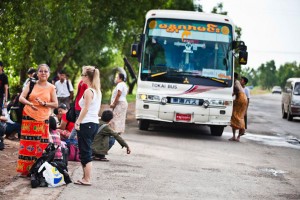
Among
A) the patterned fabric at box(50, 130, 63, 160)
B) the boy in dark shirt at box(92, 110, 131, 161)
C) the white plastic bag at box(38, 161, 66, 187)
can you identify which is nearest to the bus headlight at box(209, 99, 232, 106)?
the boy in dark shirt at box(92, 110, 131, 161)

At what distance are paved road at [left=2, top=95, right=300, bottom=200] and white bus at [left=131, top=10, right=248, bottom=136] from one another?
781mm

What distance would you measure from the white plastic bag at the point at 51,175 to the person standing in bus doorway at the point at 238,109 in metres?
9.50

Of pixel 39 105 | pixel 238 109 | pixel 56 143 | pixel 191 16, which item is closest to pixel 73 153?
pixel 56 143

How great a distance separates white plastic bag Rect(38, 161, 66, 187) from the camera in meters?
8.19

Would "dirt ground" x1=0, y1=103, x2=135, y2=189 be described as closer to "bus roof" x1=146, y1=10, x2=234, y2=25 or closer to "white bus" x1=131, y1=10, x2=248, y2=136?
"white bus" x1=131, y1=10, x2=248, y2=136

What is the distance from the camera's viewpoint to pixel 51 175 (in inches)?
324

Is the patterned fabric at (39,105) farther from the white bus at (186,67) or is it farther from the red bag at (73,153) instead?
the white bus at (186,67)

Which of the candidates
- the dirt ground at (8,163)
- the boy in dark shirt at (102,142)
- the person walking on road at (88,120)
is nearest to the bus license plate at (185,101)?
the dirt ground at (8,163)

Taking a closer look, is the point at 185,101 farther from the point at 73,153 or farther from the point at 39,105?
the point at 39,105

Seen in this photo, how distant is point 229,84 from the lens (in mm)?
16766

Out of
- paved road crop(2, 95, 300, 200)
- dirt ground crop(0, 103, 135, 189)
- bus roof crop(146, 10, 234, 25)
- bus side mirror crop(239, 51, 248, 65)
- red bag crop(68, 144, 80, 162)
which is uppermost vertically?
bus roof crop(146, 10, 234, 25)

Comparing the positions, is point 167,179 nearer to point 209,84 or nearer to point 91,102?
point 91,102

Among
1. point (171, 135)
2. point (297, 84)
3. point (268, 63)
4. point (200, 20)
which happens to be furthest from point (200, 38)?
point (268, 63)

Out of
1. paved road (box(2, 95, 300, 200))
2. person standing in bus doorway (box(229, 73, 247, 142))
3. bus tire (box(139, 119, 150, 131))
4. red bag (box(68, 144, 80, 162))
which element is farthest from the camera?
bus tire (box(139, 119, 150, 131))
